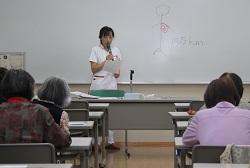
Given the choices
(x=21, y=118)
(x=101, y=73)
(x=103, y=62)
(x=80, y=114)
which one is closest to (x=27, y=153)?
(x=21, y=118)

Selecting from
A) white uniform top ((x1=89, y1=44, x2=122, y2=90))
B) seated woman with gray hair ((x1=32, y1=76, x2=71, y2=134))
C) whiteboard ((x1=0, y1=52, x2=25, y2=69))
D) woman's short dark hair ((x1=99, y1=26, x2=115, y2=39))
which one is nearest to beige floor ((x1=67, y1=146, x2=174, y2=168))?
white uniform top ((x1=89, y1=44, x2=122, y2=90))

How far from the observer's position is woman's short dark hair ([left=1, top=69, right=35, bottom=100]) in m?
2.62

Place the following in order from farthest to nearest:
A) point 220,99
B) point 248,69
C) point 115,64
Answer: point 248,69 < point 115,64 < point 220,99

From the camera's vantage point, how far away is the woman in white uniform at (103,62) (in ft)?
20.5

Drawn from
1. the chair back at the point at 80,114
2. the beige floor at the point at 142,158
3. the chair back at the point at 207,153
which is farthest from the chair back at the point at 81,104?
the chair back at the point at 207,153

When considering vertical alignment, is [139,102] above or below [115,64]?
below

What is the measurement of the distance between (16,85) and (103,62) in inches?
142

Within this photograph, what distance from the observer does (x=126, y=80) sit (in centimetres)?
663

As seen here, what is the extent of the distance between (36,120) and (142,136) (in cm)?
442

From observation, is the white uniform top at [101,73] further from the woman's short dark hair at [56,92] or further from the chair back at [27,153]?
the chair back at [27,153]

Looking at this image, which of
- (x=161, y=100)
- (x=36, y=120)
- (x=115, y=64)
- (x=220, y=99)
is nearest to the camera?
(x=36, y=120)

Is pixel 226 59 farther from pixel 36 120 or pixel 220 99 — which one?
pixel 36 120

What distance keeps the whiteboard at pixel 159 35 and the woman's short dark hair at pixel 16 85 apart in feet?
13.1

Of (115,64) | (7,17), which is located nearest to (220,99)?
(115,64)
